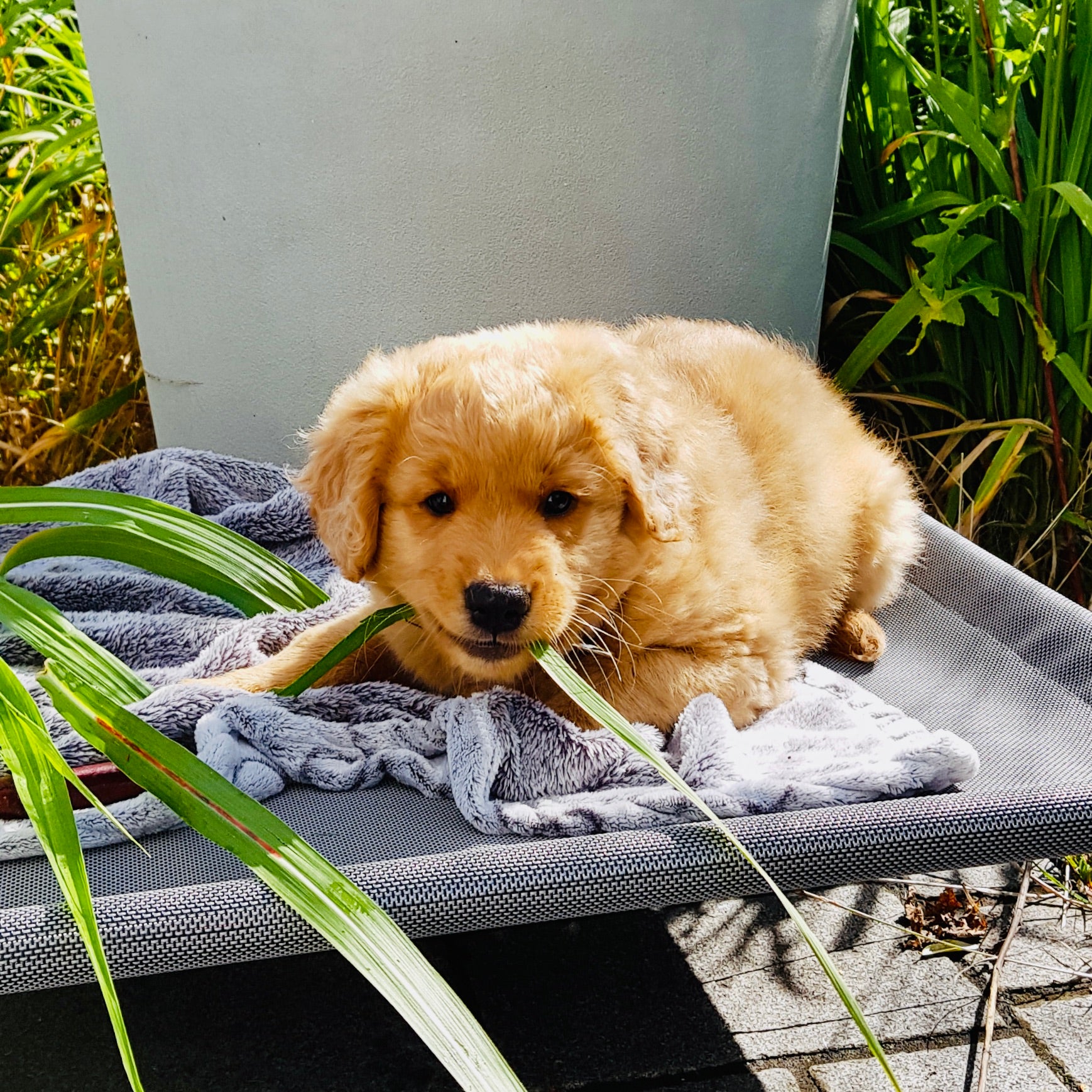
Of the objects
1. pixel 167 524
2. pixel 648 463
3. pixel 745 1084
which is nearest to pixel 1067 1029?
pixel 745 1084

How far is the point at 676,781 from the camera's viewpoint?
1.29 meters

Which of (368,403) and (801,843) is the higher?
(368,403)

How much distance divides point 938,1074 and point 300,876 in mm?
1060

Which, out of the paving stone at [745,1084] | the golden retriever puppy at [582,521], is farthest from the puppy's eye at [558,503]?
the paving stone at [745,1084]

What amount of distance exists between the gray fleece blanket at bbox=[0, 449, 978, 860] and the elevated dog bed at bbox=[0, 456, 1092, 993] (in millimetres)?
36

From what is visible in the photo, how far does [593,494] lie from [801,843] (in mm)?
567

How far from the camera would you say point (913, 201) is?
304cm

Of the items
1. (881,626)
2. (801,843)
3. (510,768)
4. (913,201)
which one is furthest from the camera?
(913,201)

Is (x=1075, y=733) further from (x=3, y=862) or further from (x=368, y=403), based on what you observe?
(x=3, y=862)

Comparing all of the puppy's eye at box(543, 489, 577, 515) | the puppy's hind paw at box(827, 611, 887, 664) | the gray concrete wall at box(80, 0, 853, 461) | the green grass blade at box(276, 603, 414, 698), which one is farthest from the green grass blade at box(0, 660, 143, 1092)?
the gray concrete wall at box(80, 0, 853, 461)

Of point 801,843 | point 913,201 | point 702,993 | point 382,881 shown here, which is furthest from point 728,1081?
point 913,201

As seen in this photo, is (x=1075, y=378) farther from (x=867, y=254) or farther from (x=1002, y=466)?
(x=867, y=254)

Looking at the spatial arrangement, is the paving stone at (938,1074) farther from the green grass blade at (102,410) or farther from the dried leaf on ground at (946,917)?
the green grass blade at (102,410)

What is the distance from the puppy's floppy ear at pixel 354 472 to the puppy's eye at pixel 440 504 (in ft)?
0.33
